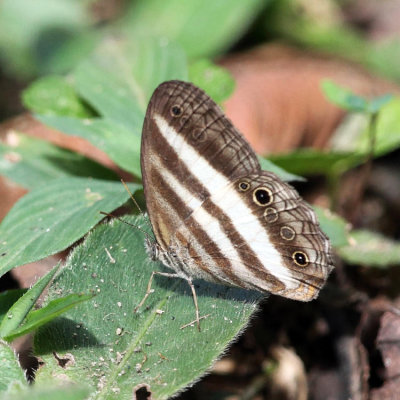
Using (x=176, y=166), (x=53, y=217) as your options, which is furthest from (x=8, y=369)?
(x=176, y=166)

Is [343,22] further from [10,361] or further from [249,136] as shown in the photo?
[10,361]

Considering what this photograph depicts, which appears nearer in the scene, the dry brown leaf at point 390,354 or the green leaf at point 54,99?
the dry brown leaf at point 390,354

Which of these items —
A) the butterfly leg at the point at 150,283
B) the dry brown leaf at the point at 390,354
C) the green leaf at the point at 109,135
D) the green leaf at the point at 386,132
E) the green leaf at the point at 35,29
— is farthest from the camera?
the green leaf at the point at 35,29

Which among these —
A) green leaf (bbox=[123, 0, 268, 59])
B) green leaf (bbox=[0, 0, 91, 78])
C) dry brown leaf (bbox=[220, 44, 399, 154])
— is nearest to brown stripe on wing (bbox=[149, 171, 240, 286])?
dry brown leaf (bbox=[220, 44, 399, 154])

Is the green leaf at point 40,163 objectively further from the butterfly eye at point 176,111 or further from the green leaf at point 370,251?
the green leaf at point 370,251

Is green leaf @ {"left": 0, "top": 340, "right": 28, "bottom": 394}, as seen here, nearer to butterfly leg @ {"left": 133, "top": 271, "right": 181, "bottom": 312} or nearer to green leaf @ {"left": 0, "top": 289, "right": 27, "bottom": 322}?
green leaf @ {"left": 0, "top": 289, "right": 27, "bottom": 322}

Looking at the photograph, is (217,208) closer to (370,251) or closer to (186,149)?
(186,149)

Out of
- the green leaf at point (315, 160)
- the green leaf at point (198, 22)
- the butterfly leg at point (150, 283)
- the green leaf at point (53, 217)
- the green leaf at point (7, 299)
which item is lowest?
the green leaf at point (315, 160)

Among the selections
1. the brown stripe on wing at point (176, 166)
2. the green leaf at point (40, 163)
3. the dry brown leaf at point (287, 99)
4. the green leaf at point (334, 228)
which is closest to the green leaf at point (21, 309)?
the brown stripe on wing at point (176, 166)

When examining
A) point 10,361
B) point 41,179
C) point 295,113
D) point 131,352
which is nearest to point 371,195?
point 295,113
